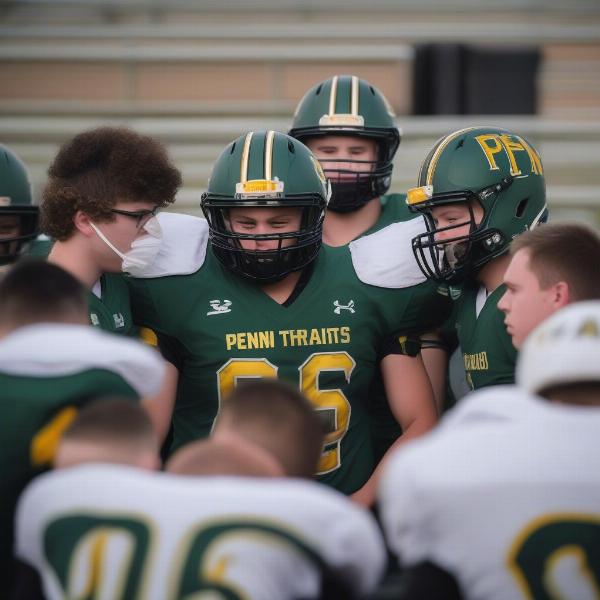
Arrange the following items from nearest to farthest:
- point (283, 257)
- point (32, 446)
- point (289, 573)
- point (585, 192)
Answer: point (289, 573) < point (32, 446) < point (283, 257) < point (585, 192)

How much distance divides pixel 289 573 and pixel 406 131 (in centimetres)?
544

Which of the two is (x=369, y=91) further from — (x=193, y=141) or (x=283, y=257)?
(x=193, y=141)

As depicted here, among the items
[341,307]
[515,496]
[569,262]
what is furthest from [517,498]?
[341,307]

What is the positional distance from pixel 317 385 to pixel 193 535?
1.45m

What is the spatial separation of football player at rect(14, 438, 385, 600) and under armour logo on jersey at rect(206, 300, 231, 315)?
4.57 feet

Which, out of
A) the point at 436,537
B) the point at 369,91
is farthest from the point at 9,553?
the point at 369,91

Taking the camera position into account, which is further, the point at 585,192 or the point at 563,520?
the point at 585,192

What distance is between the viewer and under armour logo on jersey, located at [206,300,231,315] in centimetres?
331

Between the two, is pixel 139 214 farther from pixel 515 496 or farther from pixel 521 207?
pixel 515 496

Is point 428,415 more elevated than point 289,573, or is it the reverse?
point 289,573

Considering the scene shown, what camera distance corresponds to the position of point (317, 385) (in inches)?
128

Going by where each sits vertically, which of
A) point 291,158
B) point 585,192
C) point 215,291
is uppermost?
point 291,158

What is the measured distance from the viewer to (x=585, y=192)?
23.1 ft

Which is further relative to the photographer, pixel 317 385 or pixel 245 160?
pixel 245 160
